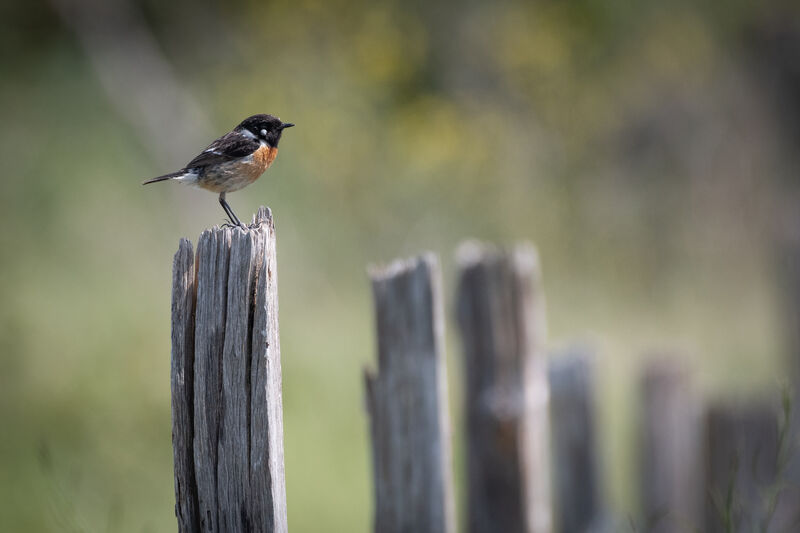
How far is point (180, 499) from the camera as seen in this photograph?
7.65ft

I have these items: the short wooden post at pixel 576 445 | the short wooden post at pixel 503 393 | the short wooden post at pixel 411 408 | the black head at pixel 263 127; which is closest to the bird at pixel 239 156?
the black head at pixel 263 127

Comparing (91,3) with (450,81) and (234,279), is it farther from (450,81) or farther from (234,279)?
(234,279)

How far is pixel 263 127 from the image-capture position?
309cm

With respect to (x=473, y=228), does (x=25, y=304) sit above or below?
below

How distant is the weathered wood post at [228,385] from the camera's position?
2.24 metres

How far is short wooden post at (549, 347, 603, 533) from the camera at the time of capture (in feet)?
Result: 15.5

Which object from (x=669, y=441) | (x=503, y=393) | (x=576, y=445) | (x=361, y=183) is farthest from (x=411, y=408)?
(x=361, y=183)

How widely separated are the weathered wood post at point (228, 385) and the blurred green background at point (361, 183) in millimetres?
3903

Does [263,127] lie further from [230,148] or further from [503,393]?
[503,393]

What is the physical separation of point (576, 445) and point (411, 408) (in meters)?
1.87

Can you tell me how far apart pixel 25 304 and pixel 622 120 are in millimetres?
10359

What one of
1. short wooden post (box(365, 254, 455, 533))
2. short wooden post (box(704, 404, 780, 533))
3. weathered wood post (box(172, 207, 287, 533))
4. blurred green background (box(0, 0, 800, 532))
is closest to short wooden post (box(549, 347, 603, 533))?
short wooden post (box(704, 404, 780, 533))

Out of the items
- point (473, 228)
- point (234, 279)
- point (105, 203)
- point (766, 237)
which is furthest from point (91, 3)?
point (234, 279)

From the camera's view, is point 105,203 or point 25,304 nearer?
point 25,304
